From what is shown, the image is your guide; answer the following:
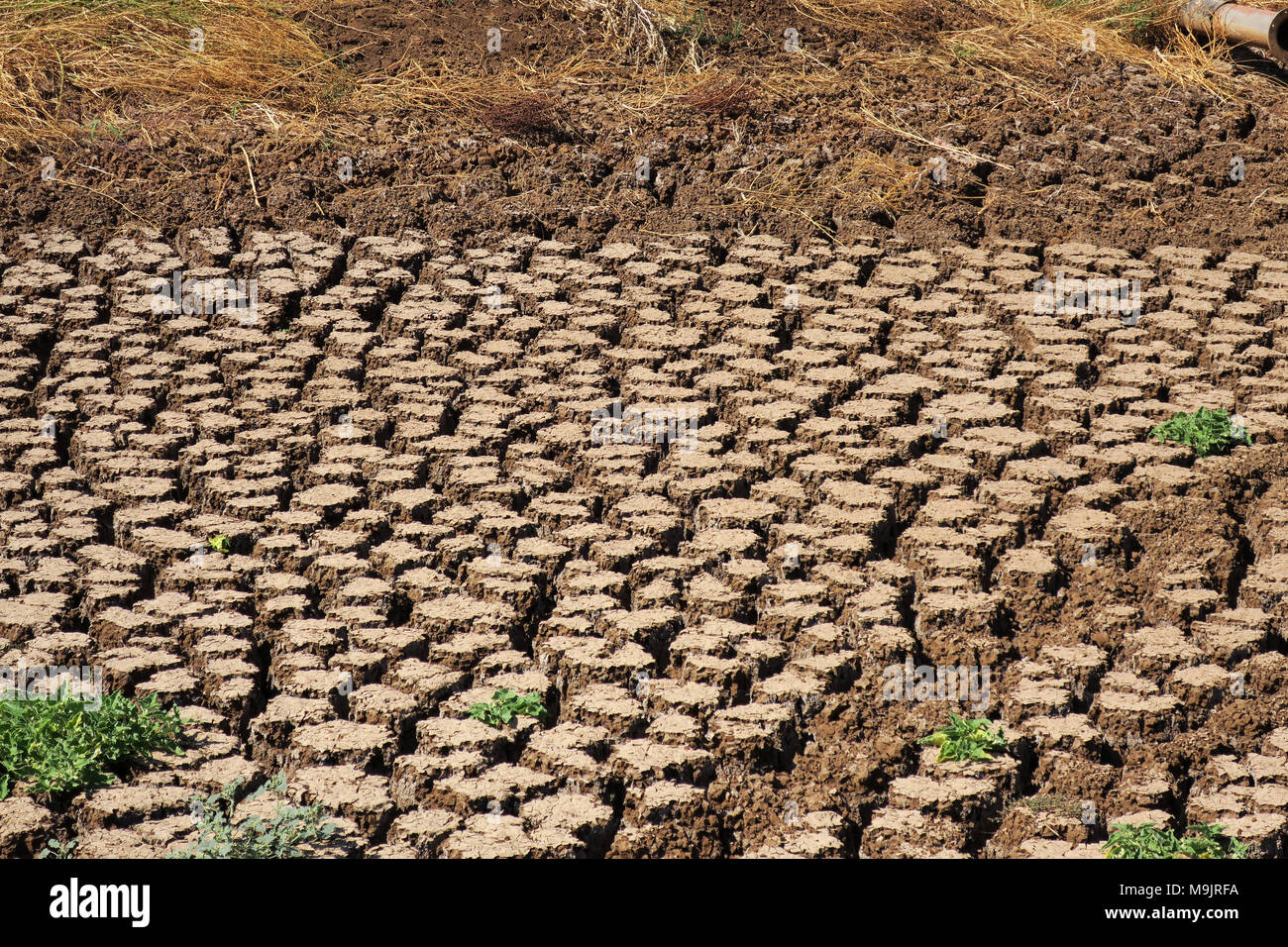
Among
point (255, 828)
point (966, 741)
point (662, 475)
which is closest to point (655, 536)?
point (662, 475)

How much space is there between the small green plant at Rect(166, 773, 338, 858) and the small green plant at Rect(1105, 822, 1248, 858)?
4.90 ft

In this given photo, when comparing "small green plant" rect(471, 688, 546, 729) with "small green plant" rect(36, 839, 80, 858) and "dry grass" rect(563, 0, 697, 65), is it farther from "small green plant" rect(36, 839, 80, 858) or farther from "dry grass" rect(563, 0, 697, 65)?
"dry grass" rect(563, 0, 697, 65)

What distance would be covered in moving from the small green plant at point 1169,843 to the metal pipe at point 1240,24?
16.5 ft

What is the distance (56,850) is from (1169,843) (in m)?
2.08

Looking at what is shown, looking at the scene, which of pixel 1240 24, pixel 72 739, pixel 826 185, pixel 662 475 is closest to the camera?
pixel 72 739

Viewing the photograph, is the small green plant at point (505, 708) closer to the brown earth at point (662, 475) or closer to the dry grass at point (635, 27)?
the brown earth at point (662, 475)

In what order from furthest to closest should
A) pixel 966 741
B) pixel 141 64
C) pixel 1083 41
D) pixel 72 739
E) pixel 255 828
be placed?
pixel 1083 41 → pixel 141 64 → pixel 966 741 → pixel 72 739 → pixel 255 828

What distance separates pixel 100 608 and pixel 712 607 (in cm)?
144

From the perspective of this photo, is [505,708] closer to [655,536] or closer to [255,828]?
[255,828]

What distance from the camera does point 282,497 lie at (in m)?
3.66

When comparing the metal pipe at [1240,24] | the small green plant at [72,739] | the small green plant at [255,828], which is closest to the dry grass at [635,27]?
the metal pipe at [1240,24]

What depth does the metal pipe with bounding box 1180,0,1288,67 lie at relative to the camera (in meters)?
6.42

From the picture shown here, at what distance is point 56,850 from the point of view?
8.29 feet

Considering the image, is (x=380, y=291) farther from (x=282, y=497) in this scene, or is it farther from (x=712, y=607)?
(x=712, y=607)
